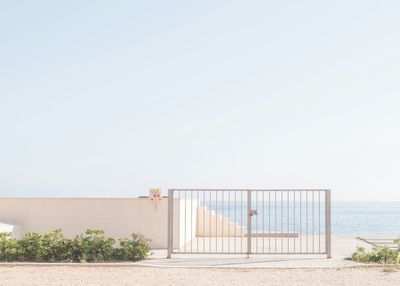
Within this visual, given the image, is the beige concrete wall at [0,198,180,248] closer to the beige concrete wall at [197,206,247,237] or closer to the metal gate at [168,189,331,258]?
the metal gate at [168,189,331,258]

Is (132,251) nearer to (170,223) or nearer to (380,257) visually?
(170,223)

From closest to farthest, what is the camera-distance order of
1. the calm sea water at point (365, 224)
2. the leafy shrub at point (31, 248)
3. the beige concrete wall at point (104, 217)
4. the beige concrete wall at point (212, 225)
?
1. the leafy shrub at point (31, 248)
2. the beige concrete wall at point (104, 217)
3. the beige concrete wall at point (212, 225)
4. the calm sea water at point (365, 224)

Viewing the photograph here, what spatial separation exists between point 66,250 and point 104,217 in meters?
2.96

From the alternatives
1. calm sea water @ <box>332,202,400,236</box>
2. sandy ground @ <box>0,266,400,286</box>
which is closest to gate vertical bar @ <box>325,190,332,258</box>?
sandy ground @ <box>0,266,400,286</box>

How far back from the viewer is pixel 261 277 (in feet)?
39.7

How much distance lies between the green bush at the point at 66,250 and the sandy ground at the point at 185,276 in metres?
0.86

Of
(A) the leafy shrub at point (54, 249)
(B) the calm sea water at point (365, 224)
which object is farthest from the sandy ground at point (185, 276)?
(B) the calm sea water at point (365, 224)

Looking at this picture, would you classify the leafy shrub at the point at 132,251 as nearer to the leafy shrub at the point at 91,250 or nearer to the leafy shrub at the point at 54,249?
the leafy shrub at the point at 91,250

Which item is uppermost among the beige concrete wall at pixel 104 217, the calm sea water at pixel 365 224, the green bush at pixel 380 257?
the beige concrete wall at pixel 104 217

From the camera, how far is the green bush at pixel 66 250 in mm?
14133

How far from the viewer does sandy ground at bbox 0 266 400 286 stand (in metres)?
11.5

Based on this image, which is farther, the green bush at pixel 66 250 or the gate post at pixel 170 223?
the gate post at pixel 170 223

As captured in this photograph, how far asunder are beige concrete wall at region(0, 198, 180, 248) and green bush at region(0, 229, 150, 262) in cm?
270

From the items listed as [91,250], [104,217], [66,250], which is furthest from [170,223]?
[104,217]
